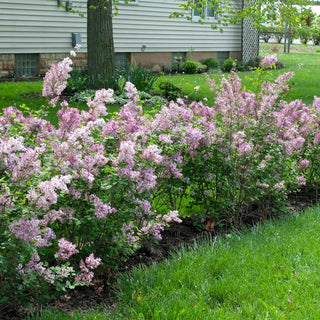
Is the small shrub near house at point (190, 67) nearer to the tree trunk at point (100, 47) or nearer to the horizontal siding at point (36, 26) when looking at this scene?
the horizontal siding at point (36, 26)

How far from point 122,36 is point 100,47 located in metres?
6.35

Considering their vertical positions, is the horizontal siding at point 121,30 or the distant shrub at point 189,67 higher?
the horizontal siding at point 121,30

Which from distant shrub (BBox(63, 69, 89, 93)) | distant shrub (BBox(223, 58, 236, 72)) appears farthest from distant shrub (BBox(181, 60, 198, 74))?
distant shrub (BBox(63, 69, 89, 93))

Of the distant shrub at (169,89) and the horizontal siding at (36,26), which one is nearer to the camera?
the distant shrub at (169,89)

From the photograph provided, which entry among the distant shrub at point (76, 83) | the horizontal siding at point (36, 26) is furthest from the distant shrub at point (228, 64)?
the distant shrub at point (76, 83)

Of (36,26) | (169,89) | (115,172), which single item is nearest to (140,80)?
(169,89)

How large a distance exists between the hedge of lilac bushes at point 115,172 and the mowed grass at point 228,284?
26 centimetres

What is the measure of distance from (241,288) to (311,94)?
35.1 ft

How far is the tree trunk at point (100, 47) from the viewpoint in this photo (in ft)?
35.6

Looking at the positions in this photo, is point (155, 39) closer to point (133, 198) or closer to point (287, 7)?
point (287, 7)

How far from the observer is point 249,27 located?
22.5 meters

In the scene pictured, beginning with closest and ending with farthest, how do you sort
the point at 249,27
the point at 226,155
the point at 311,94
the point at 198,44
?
1. the point at 226,155
2. the point at 311,94
3. the point at 198,44
4. the point at 249,27

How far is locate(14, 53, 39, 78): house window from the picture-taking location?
47.9ft

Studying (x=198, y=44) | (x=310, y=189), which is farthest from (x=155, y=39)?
(x=310, y=189)
